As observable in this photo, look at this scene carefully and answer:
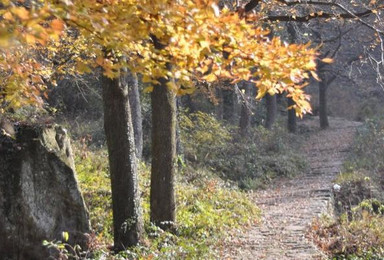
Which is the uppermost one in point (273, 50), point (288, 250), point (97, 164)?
point (273, 50)

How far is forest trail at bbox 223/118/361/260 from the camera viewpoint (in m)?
9.09

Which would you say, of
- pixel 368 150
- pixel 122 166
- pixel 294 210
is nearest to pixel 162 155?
pixel 122 166

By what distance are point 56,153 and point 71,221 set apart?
3.52 feet

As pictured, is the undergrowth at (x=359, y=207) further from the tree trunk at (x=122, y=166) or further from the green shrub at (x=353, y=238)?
the tree trunk at (x=122, y=166)

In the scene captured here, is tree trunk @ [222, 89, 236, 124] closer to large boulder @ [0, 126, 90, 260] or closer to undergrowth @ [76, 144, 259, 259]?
undergrowth @ [76, 144, 259, 259]

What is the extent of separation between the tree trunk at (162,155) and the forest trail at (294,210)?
134cm

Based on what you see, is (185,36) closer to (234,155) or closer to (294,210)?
(294,210)

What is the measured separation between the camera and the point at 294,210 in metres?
13.2

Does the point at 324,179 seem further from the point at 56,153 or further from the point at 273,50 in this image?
the point at 273,50

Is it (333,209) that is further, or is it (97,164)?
(333,209)

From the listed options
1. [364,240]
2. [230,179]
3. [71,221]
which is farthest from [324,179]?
[71,221]

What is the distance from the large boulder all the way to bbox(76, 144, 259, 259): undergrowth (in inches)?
25.7

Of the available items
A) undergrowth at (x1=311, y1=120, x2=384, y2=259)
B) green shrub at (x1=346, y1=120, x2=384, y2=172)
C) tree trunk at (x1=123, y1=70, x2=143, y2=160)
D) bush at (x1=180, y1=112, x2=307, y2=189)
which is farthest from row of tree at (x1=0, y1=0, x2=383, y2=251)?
green shrub at (x1=346, y1=120, x2=384, y2=172)

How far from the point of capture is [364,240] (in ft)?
30.6
